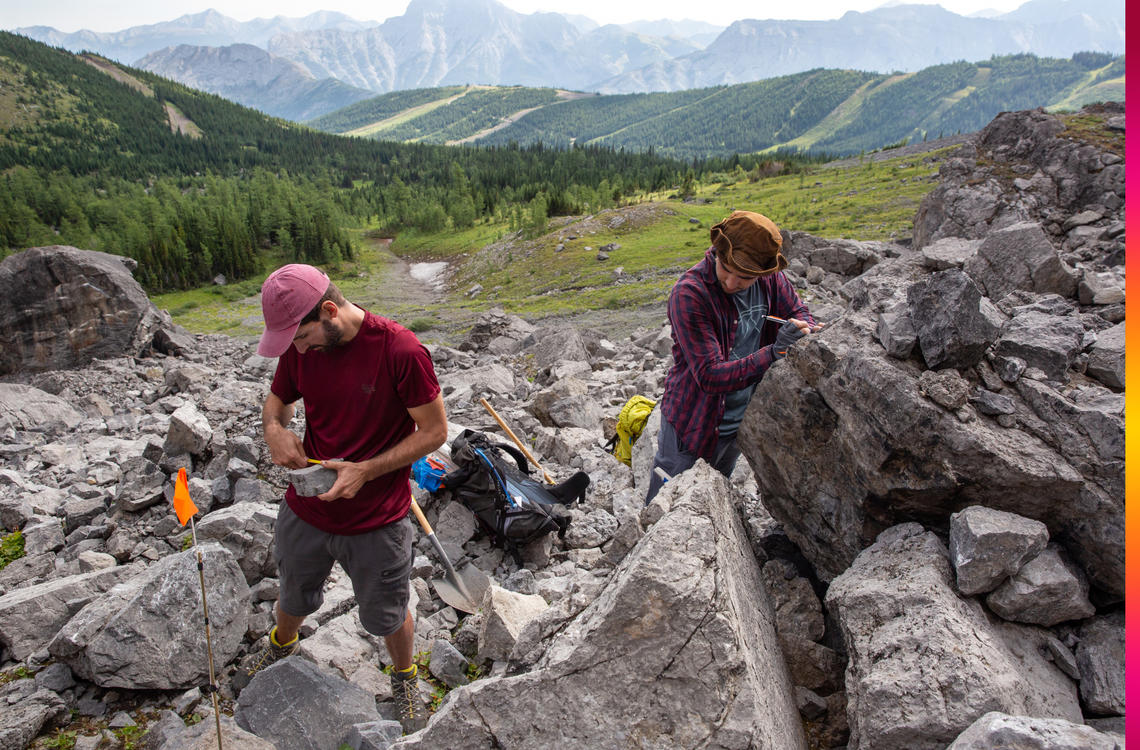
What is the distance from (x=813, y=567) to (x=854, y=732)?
1.37 meters

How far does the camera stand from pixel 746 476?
6.05 m

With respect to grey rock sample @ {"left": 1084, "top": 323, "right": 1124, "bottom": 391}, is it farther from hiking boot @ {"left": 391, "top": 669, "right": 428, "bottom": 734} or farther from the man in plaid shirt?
hiking boot @ {"left": 391, "top": 669, "right": 428, "bottom": 734}

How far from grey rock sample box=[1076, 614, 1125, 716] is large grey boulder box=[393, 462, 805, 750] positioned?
1206 mm

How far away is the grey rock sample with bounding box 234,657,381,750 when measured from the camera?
347 centimetres

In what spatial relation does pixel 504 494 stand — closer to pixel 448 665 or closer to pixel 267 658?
pixel 448 665

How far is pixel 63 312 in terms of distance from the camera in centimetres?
1683

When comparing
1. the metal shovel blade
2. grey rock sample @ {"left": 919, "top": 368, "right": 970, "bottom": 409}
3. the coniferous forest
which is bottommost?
the metal shovel blade


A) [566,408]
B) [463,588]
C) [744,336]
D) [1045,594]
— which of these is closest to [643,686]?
[1045,594]

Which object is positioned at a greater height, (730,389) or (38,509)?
(730,389)

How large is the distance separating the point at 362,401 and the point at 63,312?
1957cm

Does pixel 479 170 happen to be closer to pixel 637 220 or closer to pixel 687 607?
pixel 637 220

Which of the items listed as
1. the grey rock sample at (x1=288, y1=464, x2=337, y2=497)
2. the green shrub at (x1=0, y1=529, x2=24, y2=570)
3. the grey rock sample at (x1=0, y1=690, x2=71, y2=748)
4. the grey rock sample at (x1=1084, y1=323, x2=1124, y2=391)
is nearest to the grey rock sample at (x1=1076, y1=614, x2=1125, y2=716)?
the grey rock sample at (x1=1084, y1=323, x2=1124, y2=391)

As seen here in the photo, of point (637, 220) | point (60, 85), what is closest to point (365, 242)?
point (637, 220)

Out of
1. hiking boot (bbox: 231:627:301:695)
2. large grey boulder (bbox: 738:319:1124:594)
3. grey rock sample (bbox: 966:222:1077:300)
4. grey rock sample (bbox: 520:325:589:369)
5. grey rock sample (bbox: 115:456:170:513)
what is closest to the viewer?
large grey boulder (bbox: 738:319:1124:594)
